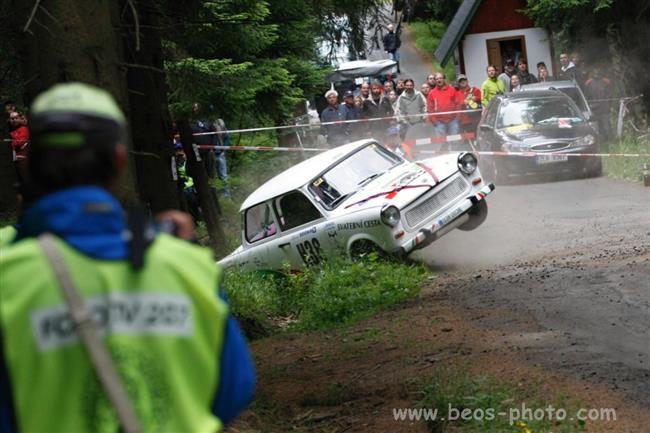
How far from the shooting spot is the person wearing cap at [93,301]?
2646 mm

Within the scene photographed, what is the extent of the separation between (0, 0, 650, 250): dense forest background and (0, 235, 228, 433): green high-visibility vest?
3.20m

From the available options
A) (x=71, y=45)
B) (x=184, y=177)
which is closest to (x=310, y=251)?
(x=184, y=177)

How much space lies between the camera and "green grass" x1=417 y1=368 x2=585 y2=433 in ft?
23.0

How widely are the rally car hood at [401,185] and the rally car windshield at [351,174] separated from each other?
15 centimetres

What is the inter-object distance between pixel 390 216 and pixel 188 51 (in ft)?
12.8

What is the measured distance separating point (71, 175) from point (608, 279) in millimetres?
9566

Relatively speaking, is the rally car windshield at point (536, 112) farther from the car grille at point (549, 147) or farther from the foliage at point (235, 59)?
the foliage at point (235, 59)

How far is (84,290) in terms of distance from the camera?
267 cm

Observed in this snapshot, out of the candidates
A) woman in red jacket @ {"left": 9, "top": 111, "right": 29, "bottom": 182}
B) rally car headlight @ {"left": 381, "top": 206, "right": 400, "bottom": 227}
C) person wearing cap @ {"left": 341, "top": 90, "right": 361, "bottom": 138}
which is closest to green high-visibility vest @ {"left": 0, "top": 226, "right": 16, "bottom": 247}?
rally car headlight @ {"left": 381, "top": 206, "right": 400, "bottom": 227}

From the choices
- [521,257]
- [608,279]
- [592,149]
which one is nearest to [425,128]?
[592,149]

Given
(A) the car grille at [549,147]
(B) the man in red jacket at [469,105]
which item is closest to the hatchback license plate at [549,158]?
(A) the car grille at [549,147]

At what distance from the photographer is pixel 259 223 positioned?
613 inches

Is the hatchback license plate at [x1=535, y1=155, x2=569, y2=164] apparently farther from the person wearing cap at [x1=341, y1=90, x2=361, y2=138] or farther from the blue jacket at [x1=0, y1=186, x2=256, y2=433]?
the blue jacket at [x1=0, y1=186, x2=256, y2=433]

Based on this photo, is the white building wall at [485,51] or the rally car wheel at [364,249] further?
the white building wall at [485,51]
